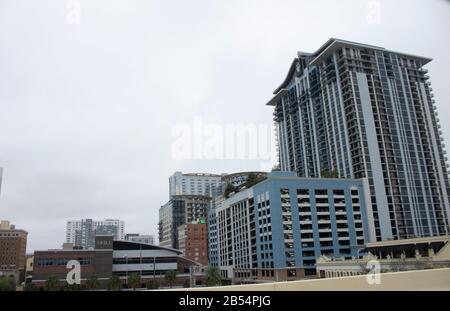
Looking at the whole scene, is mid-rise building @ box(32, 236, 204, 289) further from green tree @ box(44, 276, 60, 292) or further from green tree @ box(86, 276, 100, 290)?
green tree @ box(44, 276, 60, 292)

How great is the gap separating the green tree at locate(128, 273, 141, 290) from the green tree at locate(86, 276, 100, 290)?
139cm

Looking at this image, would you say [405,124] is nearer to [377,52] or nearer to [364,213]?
[377,52]

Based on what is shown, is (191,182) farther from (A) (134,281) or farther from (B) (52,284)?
(B) (52,284)

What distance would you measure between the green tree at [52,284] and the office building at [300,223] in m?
8.66

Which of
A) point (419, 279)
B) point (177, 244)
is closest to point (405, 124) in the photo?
point (177, 244)

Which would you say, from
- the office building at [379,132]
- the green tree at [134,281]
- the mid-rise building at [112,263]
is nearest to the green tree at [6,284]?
the mid-rise building at [112,263]

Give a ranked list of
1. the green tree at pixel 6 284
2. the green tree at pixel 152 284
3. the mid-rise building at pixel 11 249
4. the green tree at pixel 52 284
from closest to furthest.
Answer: the green tree at pixel 6 284
the mid-rise building at pixel 11 249
the green tree at pixel 52 284
the green tree at pixel 152 284

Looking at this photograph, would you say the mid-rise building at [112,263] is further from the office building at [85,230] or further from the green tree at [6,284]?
the office building at [85,230]

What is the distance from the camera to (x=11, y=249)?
1225cm

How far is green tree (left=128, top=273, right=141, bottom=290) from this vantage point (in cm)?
1490

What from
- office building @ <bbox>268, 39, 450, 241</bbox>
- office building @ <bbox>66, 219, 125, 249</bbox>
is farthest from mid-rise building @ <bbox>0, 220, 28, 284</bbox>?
office building @ <bbox>268, 39, 450, 241</bbox>

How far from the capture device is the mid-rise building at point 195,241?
79.7 ft

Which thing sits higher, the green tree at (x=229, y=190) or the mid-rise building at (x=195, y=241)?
the green tree at (x=229, y=190)

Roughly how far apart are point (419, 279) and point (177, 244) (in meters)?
25.8
